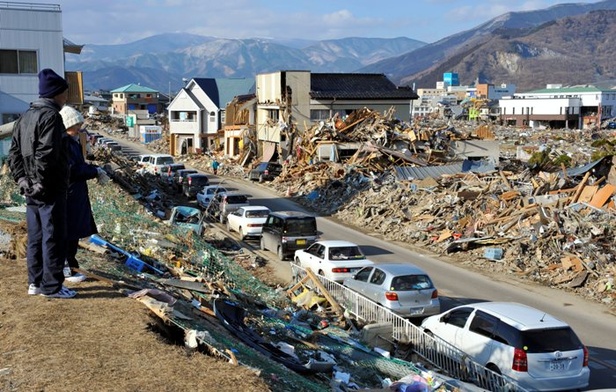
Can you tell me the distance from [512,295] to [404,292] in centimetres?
522

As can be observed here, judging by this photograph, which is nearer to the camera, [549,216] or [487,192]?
[549,216]

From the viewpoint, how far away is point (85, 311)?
7.83 meters

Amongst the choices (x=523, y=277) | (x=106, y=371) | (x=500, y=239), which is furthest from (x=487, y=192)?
(x=106, y=371)

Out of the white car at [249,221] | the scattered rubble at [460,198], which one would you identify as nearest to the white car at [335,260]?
the scattered rubble at [460,198]

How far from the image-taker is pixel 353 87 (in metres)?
55.4

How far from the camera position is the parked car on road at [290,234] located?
2327 cm

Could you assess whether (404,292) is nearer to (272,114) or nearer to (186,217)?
(186,217)

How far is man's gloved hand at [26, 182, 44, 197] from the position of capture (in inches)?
292

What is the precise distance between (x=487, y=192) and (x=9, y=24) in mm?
20580

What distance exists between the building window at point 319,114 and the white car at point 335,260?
1326 inches

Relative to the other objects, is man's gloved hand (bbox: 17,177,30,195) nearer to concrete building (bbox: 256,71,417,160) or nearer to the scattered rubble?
the scattered rubble

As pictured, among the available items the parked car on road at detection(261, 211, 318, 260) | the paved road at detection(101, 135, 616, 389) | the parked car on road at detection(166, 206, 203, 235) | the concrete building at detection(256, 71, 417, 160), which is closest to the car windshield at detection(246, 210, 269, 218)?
the paved road at detection(101, 135, 616, 389)

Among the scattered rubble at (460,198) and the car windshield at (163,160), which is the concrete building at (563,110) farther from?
the car windshield at (163,160)

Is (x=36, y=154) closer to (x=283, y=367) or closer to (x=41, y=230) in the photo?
(x=41, y=230)
